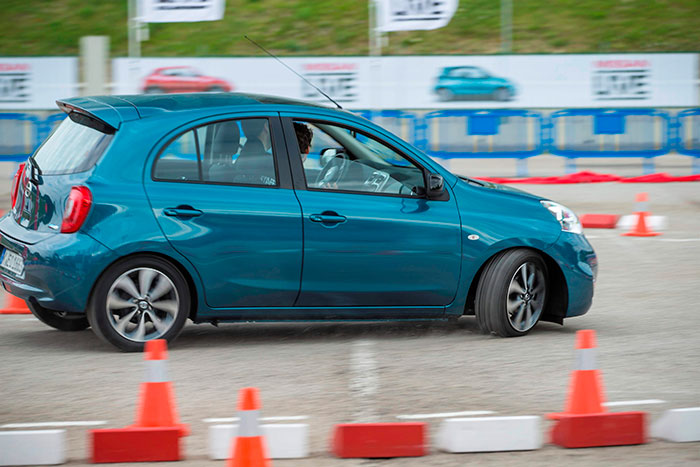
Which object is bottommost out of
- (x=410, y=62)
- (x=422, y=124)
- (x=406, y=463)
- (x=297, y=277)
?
(x=406, y=463)

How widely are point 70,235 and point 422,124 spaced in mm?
14973

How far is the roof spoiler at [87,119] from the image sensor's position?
23.0 ft

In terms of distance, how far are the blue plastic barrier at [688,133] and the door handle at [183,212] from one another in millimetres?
15774

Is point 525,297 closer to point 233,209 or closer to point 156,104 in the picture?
point 233,209

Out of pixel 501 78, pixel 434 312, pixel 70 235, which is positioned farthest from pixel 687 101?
pixel 70 235

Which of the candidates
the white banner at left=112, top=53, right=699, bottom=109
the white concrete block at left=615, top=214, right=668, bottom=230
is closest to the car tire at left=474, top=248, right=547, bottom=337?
the white concrete block at left=615, top=214, right=668, bottom=230

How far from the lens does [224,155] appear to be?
714 cm

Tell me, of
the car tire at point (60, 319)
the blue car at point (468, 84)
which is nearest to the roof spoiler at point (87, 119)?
the car tire at point (60, 319)

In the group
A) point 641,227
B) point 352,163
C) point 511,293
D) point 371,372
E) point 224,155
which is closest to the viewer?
point 371,372

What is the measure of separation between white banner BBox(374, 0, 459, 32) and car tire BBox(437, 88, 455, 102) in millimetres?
1258

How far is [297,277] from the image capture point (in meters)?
7.14

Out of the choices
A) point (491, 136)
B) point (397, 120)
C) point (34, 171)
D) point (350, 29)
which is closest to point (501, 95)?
point (491, 136)

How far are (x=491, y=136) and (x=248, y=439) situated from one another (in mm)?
17080

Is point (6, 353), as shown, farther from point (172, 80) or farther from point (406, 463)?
point (172, 80)
